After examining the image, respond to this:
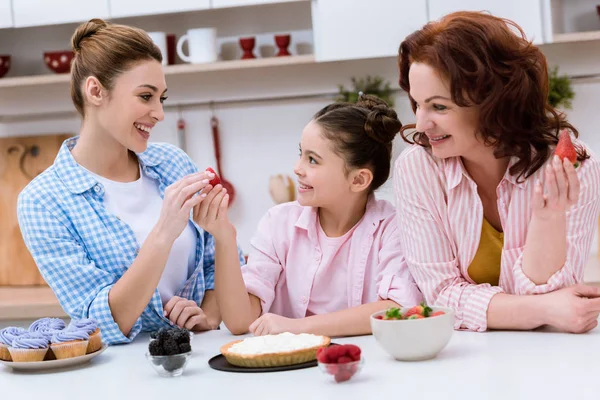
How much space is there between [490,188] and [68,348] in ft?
3.08

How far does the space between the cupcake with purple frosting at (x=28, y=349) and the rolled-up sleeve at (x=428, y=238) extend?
77 cm

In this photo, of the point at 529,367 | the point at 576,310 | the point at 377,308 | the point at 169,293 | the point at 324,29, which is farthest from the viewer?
the point at 324,29

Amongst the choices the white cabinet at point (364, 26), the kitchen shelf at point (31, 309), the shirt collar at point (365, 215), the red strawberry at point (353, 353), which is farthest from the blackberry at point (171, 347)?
the white cabinet at point (364, 26)

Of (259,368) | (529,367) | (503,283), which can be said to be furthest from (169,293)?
(529,367)

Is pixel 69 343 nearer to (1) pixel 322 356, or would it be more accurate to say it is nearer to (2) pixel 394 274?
(1) pixel 322 356

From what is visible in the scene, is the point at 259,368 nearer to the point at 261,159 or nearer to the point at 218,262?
the point at 218,262

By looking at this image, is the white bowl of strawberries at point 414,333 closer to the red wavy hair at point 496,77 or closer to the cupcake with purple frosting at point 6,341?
the red wavy hair at point 496,77

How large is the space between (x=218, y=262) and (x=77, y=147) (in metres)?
0.46

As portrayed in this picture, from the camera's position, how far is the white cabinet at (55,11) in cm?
327

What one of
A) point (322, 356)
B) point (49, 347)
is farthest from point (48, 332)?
point (322, 356)

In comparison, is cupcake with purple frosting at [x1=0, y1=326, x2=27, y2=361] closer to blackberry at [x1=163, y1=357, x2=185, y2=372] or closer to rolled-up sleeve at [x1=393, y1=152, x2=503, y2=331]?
blackberry at [x1=163, y1=357, x2=185, y2=372]

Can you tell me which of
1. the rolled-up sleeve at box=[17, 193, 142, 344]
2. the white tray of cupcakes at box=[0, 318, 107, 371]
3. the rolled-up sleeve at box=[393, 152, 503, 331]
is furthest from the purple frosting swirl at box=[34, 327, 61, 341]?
the rolled-up sleeve at box=[393, 152, 503, 331]

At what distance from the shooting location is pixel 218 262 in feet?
6.16

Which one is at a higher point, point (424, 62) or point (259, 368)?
point (424, 62)
